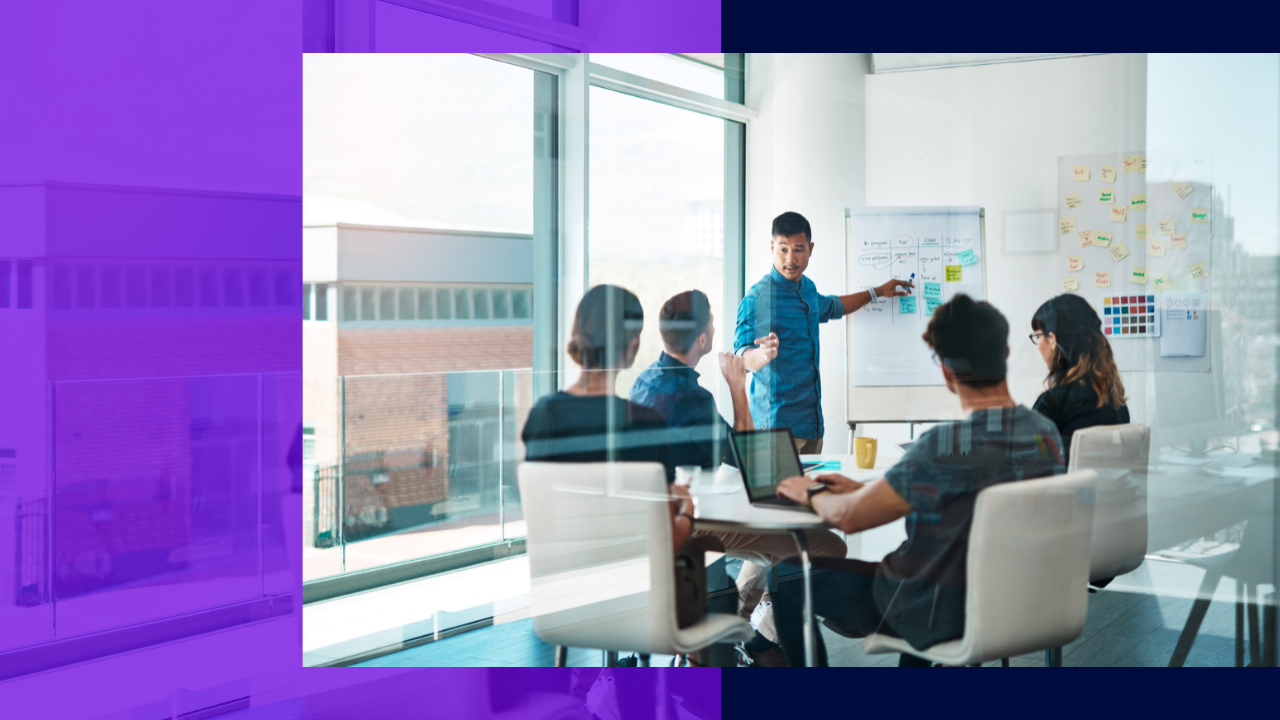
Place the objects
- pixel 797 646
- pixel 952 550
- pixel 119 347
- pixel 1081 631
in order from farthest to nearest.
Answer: pixel 119 347 → pixel 797 646 → pixel 1081 631 → pixel 952 550

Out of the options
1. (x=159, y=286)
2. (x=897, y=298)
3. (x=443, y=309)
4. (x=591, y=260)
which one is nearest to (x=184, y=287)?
(x=159, y=286)

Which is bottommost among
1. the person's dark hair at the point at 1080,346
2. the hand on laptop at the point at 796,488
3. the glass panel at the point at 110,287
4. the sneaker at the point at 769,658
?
the sneaker at the point at 769,658

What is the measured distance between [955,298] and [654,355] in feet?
3.03

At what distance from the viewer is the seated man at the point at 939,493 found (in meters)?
2.42

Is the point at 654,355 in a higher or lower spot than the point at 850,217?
lower

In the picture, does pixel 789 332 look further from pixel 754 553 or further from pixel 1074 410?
pixel 1074 410

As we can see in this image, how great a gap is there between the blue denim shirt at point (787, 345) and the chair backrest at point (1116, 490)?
77 centimetres

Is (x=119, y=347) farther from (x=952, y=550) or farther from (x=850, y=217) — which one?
(x=952, y=550)

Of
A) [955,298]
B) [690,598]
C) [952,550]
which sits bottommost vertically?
[690,598]

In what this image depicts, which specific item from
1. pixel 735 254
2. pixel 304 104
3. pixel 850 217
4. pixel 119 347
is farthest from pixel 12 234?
pixel 850 217

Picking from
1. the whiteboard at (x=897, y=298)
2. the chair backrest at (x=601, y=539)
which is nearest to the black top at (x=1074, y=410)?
the whiteboard at (x=897, y=298)

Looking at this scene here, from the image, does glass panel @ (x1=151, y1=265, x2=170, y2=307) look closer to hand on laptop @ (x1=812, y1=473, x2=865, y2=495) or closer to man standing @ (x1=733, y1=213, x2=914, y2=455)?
man standing @ (x1=733, y1=213, x2=914, y2=455)

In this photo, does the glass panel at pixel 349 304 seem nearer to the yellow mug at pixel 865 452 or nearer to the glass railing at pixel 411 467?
the glass railing at pixel 411 467

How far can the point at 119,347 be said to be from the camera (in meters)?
3.20
